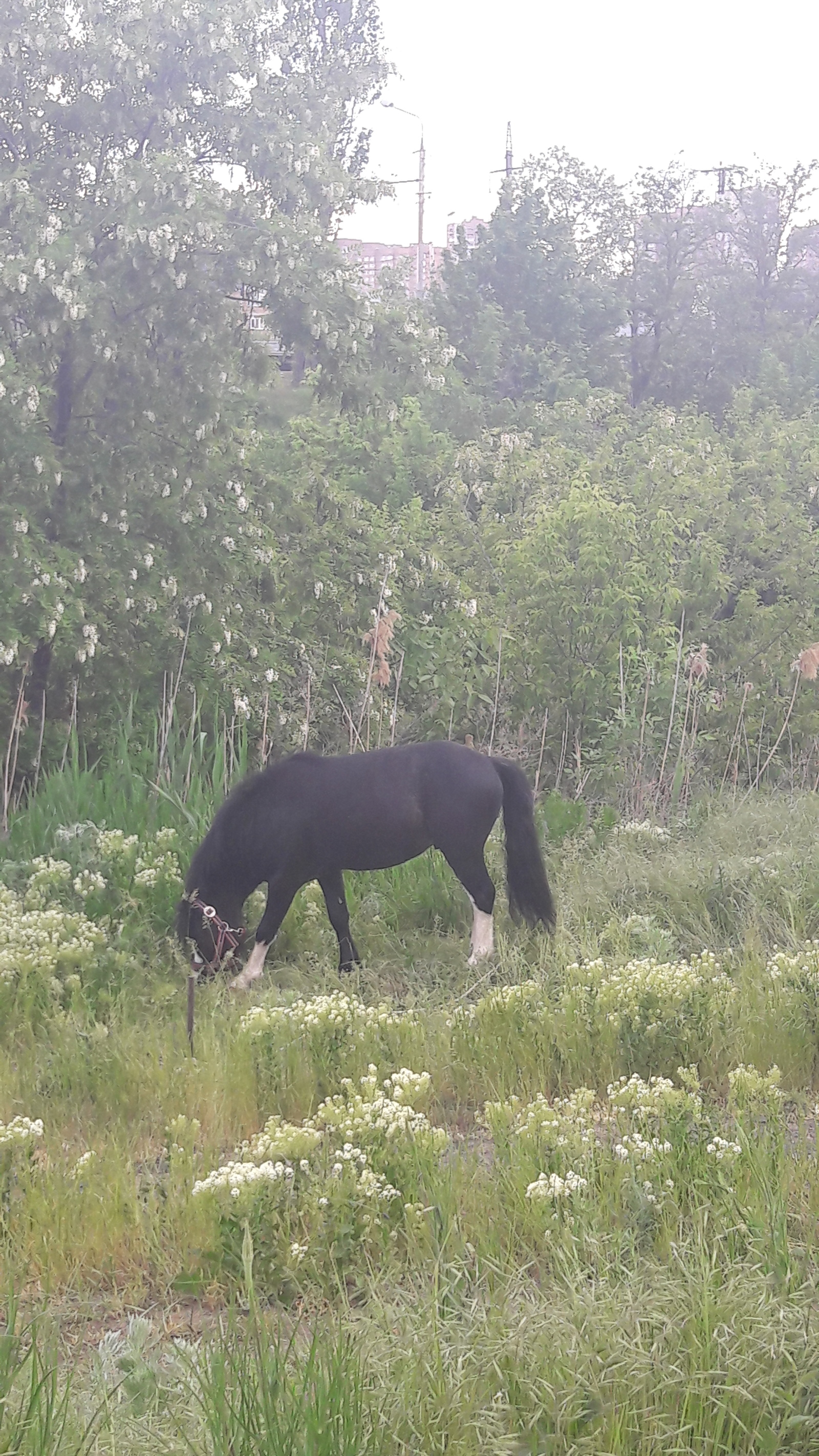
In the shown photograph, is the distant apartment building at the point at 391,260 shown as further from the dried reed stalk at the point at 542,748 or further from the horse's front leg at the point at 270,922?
the horse's front leg at the point at 270,922

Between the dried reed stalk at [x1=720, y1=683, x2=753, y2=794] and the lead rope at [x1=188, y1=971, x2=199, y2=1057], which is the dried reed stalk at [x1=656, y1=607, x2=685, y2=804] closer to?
the dried reed stalk at [x1=720, y1=683, x2=753, y2=794]

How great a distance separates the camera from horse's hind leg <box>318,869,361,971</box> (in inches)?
240

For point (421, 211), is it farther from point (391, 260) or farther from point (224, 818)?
point (224, 818)

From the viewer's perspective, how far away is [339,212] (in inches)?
496

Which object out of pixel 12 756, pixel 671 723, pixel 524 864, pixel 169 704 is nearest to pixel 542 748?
pixel 671 723

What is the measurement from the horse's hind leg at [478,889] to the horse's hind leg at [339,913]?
22.2 inches

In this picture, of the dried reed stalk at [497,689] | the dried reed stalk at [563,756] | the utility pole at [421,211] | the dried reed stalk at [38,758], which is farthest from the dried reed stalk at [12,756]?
the utility pole at [421,211]

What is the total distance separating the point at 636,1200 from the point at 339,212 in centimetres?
1163

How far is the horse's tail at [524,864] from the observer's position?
6.18 m

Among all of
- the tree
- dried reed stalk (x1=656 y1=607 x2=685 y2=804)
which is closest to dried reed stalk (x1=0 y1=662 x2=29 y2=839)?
dried reed stalk (x1=656 y1=607 x2=685 y2=804)

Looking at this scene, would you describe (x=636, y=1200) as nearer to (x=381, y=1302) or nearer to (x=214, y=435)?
(x=381, y=1302)

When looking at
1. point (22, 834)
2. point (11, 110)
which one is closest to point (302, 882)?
point (22, 834)

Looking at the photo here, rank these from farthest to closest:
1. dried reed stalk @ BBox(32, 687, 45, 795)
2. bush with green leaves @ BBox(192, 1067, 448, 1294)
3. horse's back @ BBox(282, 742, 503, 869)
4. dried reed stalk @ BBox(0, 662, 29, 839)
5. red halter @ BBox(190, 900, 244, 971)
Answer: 1. dried reed stalk @ BBox(32, 687, 45, 795)
2. dried reed stalk @ BBox(0, 662, 29, 839)
3. horse's back @ BBox(282, 742, 503, 869)
4. red halter @ BBox(190, 900, 244, 971)
5. bush with green leaves @ BBox(192, 1067, 448, 1294)

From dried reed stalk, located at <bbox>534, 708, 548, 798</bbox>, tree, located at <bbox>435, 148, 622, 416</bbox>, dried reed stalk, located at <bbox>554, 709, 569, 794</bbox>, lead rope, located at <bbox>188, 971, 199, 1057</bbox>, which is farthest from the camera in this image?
tree, located at <bbox>435, 148, 622, 416</bbox>
